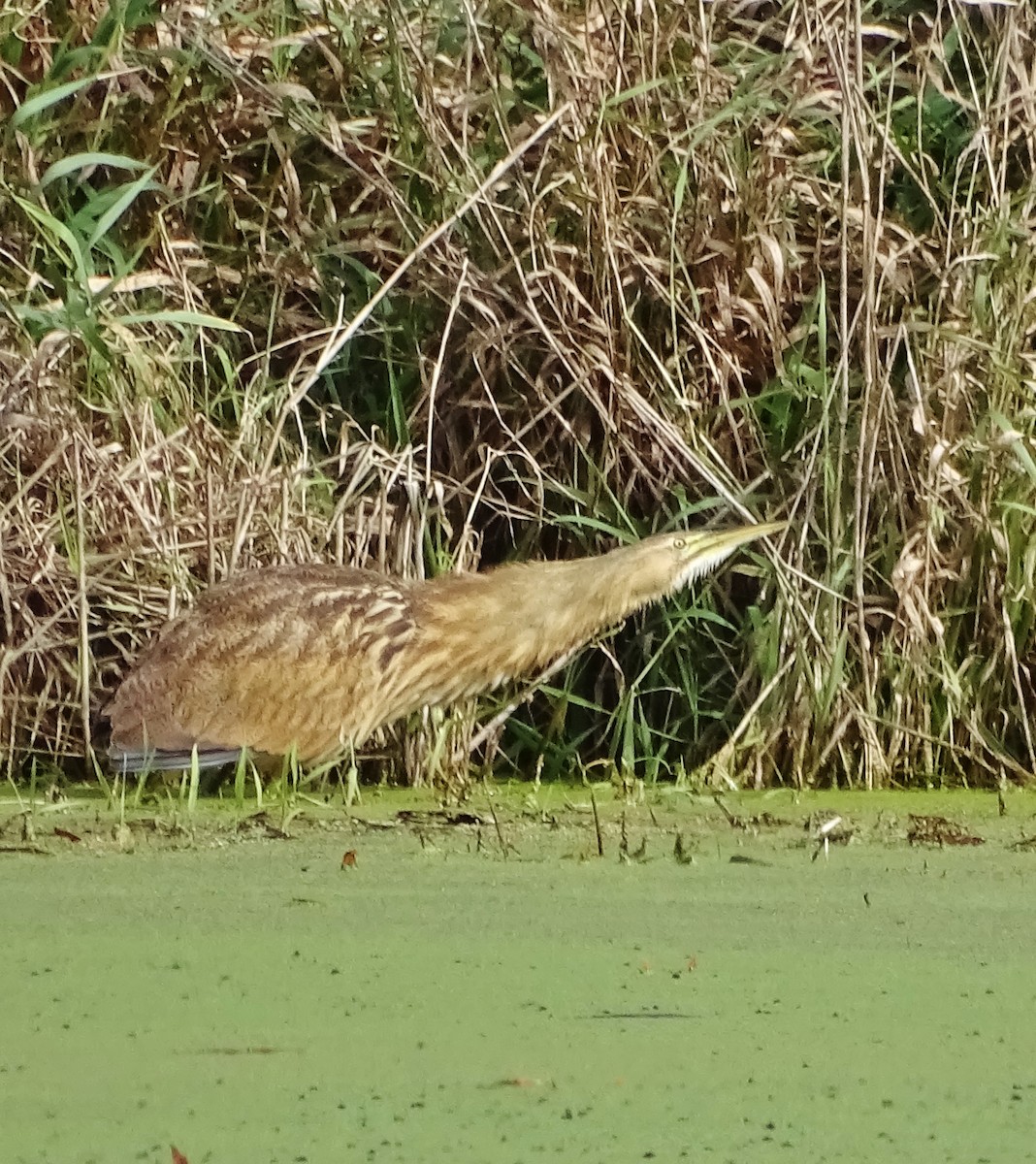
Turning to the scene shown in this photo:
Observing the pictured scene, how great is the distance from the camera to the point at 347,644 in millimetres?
3646

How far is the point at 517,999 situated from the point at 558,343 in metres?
1.65

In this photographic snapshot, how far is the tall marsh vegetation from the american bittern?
4.1 inches

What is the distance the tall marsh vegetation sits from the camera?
145 inches

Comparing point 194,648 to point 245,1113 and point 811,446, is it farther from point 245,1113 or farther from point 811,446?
point 245,1113

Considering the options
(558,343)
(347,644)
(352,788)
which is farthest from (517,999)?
(558,343)

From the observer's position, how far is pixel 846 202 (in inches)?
148

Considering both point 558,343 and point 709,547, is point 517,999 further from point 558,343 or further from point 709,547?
point 558,343

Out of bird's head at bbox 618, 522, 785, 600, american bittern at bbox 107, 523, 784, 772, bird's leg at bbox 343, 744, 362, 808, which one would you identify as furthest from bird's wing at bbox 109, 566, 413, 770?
bird's head at bbox 618, 522, 785, 600

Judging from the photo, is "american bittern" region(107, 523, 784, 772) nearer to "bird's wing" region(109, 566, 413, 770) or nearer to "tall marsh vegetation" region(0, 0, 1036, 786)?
"bird's wing" region(109, 566, 413, 770)

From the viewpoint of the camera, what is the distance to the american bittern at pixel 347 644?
3561 millimetres

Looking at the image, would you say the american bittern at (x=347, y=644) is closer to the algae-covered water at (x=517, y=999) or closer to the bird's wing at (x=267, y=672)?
the bird's wing at (x=267, y=672)

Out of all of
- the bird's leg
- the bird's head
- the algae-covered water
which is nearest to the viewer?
the algae-covered water

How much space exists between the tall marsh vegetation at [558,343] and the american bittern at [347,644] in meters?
0.10

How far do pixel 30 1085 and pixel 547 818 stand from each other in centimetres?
135
